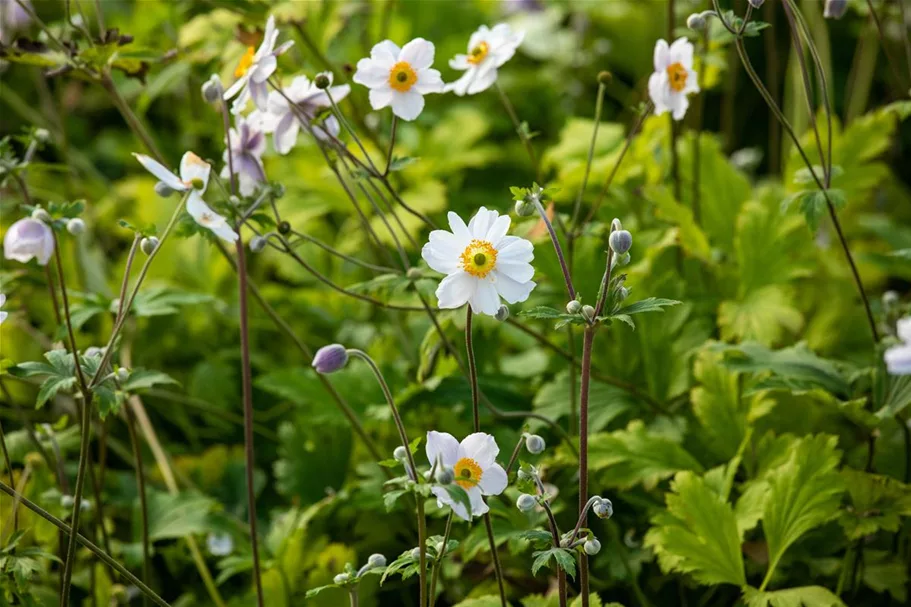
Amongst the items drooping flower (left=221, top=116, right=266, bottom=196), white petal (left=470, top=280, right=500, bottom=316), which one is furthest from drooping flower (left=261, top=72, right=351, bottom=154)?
white petal (left=470, top=280, right=500, bottom=316)

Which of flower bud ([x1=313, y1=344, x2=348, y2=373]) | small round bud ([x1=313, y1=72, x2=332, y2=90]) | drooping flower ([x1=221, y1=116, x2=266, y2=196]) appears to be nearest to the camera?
flower bud ([x1=313, y1=344, x2=348, y2=373])

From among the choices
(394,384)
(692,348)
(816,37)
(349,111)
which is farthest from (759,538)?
(816,37)

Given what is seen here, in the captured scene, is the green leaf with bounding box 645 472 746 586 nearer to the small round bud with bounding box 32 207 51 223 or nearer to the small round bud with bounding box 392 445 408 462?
the small round bud with bounding box 392 445 408 462

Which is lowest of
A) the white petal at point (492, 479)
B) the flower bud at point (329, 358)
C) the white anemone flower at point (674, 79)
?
the white petal at point (492, 479)

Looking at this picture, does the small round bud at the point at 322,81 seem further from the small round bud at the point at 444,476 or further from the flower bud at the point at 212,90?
the small round bud at the point at 444,476

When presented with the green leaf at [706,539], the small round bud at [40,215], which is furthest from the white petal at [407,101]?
Result: the green leaf at [706,539]

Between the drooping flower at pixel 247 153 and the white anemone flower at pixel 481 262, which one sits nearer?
the white anemone flower at pixel 481 262

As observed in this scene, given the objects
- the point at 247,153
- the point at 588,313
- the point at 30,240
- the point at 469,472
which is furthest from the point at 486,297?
the point at 30,240
